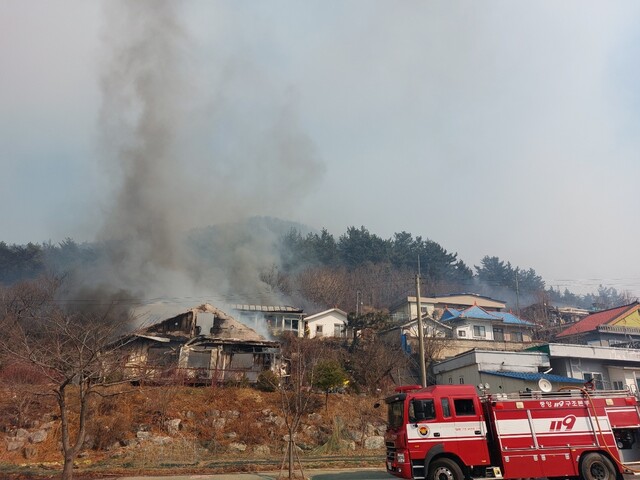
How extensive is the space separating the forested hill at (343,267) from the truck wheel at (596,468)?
Answer: 50702 mm

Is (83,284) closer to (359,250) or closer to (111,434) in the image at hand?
(111,434)

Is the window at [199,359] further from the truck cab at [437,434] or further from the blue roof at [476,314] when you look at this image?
the blue roof at [476,314]

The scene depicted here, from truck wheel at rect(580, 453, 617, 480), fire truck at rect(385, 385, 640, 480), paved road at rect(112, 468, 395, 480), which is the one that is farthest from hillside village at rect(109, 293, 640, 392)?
truck wheel at rect(580, 453, 617, 480)

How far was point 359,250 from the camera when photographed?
89125 mm

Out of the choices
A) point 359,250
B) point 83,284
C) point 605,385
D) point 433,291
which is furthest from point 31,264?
point 605,385

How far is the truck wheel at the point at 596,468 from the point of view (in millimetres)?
13188

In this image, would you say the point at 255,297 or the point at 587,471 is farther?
the point at 255,297

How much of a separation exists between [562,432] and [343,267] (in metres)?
69.2

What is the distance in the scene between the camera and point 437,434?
13.4 meters

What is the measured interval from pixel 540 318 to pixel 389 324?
117 feet

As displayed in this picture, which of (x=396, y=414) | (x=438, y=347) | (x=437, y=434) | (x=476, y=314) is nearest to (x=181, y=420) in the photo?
(x=396, y=414)

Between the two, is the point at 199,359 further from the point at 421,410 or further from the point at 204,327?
the point at 421,410

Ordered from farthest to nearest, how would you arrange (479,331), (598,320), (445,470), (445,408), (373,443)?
1. (479,331)
2. (598,320)
3. (373,443)
4. (445,408)
5. (445,470)

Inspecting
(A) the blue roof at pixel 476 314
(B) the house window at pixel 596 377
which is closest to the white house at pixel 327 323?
(A) the blue roof at pixel 476 314
